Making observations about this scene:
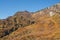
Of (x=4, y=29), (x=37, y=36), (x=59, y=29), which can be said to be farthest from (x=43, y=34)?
(x=4, y=29)

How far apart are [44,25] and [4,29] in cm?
6286

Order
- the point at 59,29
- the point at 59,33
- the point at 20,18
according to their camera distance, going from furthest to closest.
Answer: the point at 20,18, the point at 59,29, the point at 59,33

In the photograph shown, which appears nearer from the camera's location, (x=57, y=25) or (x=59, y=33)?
(x=59, y=33)

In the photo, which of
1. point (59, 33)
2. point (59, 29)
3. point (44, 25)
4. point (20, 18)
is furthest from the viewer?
point (20, 18)

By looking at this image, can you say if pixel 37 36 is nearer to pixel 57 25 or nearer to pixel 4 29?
pixel 57 25

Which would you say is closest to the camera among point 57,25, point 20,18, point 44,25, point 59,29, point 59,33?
point 59,33

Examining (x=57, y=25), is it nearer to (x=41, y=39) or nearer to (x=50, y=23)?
(x=50, y=23)

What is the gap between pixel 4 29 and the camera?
16012cm

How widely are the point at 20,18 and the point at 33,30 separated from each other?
71.3 m

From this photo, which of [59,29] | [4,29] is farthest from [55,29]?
[4,29]

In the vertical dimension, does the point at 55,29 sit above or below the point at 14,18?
below

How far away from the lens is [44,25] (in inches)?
4237

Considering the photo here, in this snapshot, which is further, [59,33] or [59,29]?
[59,29]

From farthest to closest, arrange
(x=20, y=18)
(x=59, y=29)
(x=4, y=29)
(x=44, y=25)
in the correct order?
1. (x=20, y=18)
2. (x=4, y=29)
3. (x=44, y=25)
4. (x=59, y=29)
